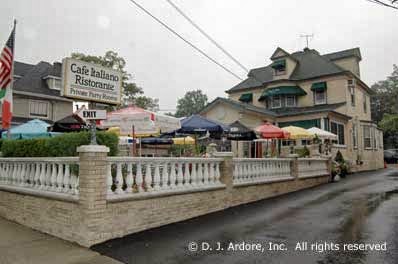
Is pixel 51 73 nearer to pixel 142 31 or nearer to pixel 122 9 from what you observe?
pixel 142 31

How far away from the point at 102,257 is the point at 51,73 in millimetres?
26686

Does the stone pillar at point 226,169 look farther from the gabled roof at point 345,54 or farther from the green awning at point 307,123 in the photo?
the gabled roof at point 345,54

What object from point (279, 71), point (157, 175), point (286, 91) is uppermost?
point (279, 71)

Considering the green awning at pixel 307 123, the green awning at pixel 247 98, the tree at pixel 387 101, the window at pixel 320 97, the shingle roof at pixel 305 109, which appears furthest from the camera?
the tree at pixel 387 101

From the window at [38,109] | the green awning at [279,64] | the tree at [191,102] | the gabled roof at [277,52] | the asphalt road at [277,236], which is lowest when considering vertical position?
the asphalt road at [277,236]

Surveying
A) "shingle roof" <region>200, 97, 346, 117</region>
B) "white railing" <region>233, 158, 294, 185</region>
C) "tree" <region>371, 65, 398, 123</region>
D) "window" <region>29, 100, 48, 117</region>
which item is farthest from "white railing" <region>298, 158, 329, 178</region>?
"tree" <region>371, 65, 398, 123</region>

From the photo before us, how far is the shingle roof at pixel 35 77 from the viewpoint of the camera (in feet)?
81.5

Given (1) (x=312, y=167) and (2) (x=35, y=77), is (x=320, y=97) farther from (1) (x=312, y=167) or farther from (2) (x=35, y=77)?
(2) (x=35, y=77)

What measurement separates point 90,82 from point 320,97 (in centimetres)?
2007

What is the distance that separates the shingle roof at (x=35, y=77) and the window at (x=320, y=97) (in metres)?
21.2

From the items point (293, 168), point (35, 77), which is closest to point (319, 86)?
point (293, 168)

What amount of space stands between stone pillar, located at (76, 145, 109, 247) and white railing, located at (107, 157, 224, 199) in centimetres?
22

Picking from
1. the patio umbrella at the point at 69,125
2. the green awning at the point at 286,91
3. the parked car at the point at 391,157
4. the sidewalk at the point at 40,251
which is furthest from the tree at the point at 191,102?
the sidewalk at the point at 40,251

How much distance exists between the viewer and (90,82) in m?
6.22
